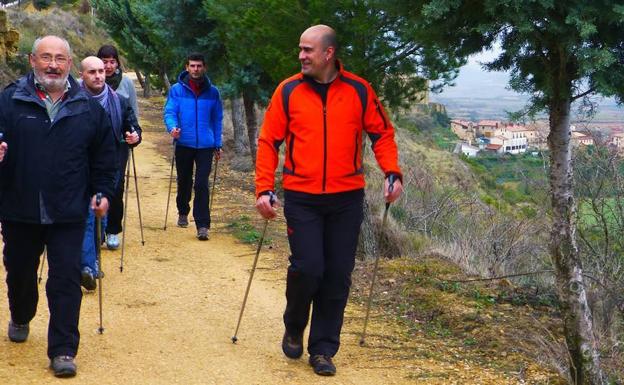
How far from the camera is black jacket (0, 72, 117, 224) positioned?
5336mm

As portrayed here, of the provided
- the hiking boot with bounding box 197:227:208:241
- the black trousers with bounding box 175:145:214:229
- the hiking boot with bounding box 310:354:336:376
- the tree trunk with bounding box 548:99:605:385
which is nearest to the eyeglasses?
the hiking boot with bounding box 310:354:336:376

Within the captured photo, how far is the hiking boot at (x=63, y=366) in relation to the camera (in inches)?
214

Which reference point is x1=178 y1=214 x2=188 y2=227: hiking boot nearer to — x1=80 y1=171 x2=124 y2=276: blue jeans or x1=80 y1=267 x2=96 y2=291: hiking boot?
x1=80 y1=171 x2=124 y2=276: blue jeans

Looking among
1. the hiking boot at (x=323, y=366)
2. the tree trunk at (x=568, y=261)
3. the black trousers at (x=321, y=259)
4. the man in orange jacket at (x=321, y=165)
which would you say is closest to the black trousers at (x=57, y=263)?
the man in orange jacket at (x=321, y=165)

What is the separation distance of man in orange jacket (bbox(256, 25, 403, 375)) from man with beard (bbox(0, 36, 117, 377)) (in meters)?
1.11

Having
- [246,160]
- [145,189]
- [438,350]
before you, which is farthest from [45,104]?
[246,160]

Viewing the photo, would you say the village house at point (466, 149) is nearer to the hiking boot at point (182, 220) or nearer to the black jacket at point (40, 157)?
the hiking boot at point (182, 220)

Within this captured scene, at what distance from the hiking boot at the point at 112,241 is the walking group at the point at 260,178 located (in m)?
3.30

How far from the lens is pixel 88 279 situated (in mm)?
7496

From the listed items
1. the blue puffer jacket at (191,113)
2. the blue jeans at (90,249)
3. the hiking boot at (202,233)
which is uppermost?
the blue puffer jacket at (191,113)

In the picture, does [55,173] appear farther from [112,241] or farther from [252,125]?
[252,125]

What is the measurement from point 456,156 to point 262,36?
13.8m

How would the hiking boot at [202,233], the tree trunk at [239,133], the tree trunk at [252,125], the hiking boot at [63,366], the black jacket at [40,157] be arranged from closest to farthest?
the black jacket at [40,157] < the hiking boot at [63,366] < the hiking boot at [202,233] < the tree trunk at [252,125] < the tree trunk at [239,133]

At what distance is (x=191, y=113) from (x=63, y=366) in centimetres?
509
